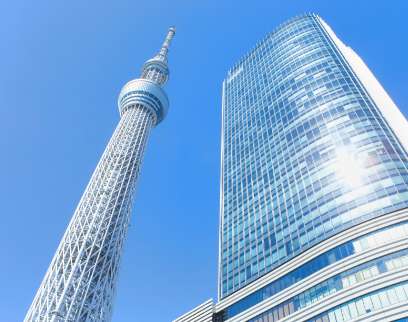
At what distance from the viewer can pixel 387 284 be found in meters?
41.6

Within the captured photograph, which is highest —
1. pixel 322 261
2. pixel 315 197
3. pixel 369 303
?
pixel 315 197

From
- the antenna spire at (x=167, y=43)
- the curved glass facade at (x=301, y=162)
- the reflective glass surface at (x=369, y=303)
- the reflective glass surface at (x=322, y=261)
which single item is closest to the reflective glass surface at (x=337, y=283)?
the reflective glass surface at (x=322, y=261)

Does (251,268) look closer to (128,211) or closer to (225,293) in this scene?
(225,293)

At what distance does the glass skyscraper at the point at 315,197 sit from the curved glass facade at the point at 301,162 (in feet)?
0.64

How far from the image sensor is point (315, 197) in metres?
60.3

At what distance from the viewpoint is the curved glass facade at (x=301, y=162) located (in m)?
55.4

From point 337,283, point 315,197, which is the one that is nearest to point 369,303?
point 337,283

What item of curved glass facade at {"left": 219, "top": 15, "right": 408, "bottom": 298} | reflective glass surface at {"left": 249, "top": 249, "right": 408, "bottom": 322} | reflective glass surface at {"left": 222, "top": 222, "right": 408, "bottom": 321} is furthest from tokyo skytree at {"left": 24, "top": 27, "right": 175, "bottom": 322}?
reflective glass surface at {"left": 249, "top": 249, "right": 408, "bottom": 322}

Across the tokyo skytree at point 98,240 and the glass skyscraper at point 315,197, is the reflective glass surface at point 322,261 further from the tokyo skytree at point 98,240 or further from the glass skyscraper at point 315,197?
the tokyo skytree at point 98,240

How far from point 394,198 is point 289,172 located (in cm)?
2121

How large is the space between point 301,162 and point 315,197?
979 cm

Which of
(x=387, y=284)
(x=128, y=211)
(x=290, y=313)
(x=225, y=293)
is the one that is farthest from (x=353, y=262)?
(x=128, y=211)

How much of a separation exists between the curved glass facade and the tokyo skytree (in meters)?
19.1

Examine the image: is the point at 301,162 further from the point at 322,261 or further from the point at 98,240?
the point at 98,240
